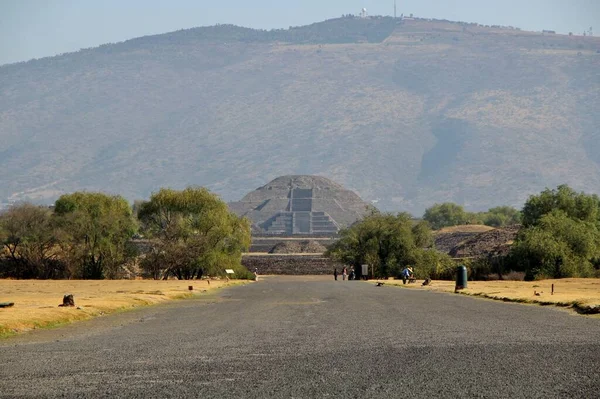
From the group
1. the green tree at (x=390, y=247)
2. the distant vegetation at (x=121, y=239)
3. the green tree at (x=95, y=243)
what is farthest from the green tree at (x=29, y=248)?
the green tree at (x=390, y=247)

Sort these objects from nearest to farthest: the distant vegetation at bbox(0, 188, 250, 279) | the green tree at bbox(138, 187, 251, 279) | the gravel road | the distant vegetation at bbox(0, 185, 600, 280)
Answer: the gravel road
the distant vegetation at bbox(0, 185, 600, 280)
the green tree at bbox(138, 187, 251, 279)
the distant vegetation at bbox(0, 188, 250, 279)

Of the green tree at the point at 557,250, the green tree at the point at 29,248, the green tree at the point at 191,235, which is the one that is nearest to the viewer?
the green tree at the point at 557,250

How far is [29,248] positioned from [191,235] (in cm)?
1358

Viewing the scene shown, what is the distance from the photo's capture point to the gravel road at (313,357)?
50.6 feet

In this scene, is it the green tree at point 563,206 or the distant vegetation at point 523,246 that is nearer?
the distant vegetation at point 523,246

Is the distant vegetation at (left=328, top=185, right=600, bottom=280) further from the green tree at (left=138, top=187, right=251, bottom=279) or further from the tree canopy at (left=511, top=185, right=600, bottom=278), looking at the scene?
the green tree at (left=138, top=187, right=251, bottom=279)

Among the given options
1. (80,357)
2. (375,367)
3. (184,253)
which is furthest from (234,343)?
(184,253)

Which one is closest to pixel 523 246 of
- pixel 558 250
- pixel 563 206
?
pixel 558 250

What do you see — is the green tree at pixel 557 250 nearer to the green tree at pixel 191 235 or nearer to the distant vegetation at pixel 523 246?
the distant vegetation at pixel 523 246

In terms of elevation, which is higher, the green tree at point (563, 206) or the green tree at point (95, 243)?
the green tree at point (563, 206)

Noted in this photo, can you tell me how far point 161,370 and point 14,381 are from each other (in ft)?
7.90

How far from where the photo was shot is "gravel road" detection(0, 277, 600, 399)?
15.4 meters

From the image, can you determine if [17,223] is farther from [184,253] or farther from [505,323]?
[505,323]

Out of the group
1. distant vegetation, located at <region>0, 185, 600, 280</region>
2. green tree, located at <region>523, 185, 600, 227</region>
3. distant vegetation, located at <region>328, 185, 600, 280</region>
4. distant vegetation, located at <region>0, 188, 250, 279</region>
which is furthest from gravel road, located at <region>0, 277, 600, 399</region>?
green tree, located at <region>523, 185, 600, 227</region>
